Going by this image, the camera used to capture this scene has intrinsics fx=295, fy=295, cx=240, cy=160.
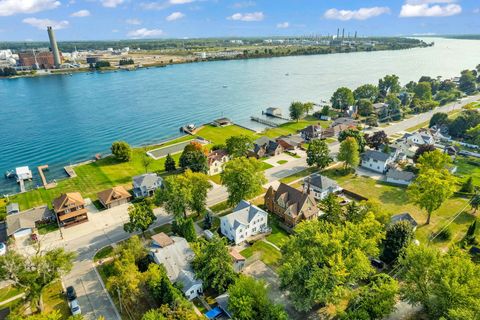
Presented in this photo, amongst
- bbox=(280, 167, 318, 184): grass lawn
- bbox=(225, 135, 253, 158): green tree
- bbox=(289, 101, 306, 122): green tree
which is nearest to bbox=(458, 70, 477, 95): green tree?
→ bbox=(289, 101, 306, 122): green tree

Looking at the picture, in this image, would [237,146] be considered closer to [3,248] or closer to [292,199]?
[292,199]

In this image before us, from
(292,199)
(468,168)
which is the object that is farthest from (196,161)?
(468,168)

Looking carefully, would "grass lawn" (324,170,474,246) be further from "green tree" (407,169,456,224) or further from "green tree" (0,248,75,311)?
"green tree" (0,248,75,311)

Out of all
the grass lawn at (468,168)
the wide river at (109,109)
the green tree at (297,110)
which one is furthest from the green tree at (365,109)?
the grass lawn at (468,168)

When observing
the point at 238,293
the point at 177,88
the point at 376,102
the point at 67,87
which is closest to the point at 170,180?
the point at 238,293

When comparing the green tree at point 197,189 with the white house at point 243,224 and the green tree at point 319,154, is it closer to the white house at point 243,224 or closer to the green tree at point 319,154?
the white house at point 243,224

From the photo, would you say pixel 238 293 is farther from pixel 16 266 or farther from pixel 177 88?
pixel 177 88
